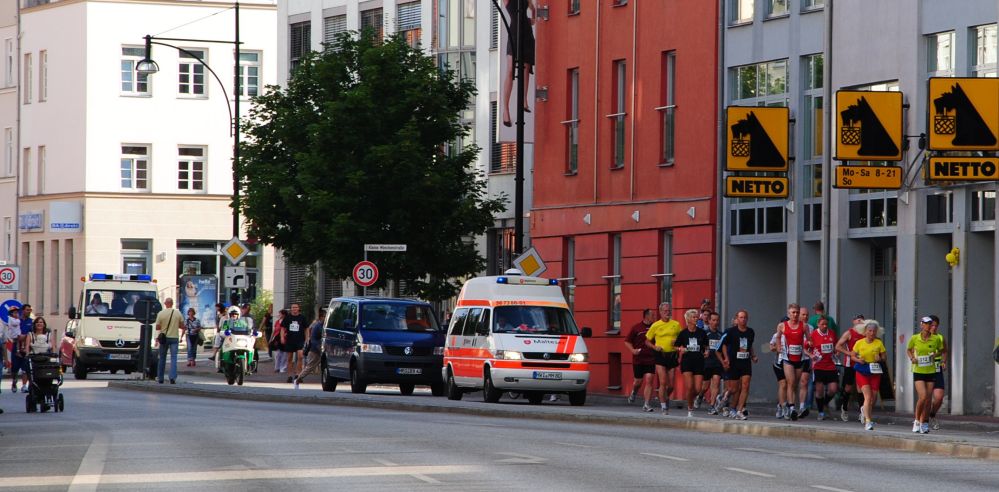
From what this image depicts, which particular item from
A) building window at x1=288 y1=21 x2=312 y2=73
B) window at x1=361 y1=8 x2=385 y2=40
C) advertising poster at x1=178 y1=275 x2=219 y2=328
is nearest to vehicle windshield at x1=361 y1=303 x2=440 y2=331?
window at x1=361 y1=8 x2=385 y2=40

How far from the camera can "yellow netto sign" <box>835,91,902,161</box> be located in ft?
109

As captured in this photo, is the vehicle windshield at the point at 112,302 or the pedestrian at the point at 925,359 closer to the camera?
the pedestrian at the point at 925,359

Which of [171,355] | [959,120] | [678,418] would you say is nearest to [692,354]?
[678,418]

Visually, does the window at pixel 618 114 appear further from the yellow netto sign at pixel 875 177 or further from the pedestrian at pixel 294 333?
the yellow netto sign at pixel 875 177

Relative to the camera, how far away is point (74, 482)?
19.0m

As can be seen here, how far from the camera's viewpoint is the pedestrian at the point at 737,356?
32.5m

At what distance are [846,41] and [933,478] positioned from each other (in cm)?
1855

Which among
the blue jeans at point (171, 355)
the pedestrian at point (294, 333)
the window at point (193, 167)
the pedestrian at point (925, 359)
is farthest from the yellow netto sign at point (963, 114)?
the window at point (193, 167)

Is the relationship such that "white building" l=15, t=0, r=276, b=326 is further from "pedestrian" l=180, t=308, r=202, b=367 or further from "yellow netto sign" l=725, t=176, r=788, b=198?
"yellow netto sign" l=725, t=176, r=788, b=198

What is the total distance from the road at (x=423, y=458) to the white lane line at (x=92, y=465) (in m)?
0.02

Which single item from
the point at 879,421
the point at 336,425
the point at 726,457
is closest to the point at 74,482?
the point at 726,457

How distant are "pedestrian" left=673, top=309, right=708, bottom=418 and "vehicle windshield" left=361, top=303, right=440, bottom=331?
8.98 metres

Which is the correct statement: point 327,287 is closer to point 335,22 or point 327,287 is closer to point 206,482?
point 335,22

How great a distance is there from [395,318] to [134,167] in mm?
43291
